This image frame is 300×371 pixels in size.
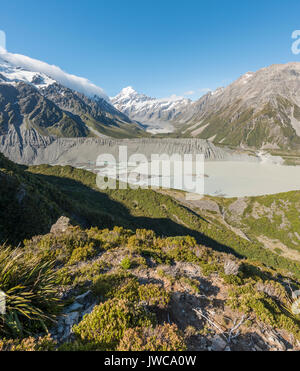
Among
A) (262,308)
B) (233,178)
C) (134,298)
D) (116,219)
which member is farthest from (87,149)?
(262,308)

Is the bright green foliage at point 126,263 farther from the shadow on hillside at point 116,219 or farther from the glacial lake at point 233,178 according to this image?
the glacial lake at point 233,178

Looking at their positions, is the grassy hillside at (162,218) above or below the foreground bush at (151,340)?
below

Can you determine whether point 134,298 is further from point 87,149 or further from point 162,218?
point 87,149

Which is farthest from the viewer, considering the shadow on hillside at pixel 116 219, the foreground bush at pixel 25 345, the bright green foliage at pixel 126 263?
the shadow on hillside at pixel 116 219

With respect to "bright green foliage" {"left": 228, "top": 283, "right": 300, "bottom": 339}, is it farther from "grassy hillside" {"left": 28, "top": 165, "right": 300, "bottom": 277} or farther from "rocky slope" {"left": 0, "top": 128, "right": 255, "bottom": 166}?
"rocky slope" {"left": 0, "top": 128, "right": 255, "bottom": 166}

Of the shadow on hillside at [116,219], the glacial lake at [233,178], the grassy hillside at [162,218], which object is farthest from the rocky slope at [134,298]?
the glacial lake at [233,178]

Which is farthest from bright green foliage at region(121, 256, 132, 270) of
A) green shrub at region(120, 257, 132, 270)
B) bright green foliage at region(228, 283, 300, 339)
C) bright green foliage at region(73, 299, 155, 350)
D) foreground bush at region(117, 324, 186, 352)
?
bright green foliage at region(228, 283, 300, 339)
